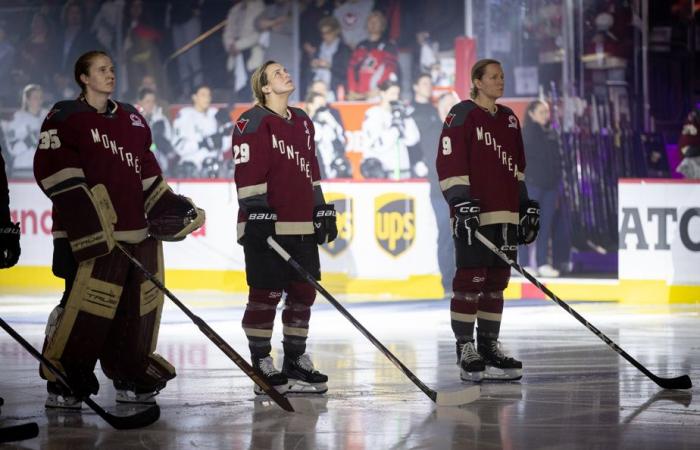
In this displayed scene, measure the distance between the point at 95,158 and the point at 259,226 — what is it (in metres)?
0.89

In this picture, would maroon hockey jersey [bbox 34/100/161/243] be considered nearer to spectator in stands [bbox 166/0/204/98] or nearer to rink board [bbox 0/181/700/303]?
rink board [bbox 0/181/700/303]

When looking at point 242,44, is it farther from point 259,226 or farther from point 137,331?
point 137,331

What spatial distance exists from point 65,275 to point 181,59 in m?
9.50

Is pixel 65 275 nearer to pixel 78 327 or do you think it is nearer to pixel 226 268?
pixel 78 327

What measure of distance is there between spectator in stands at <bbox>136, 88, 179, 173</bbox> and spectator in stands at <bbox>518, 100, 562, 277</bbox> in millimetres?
3954

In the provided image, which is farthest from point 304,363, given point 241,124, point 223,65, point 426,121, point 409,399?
point 223,65

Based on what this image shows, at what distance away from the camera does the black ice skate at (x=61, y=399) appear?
604 cm

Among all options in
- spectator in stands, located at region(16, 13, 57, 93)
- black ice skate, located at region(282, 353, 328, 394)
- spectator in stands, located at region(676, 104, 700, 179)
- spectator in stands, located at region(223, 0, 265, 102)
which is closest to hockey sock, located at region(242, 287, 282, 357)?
black ice skate, located at region(282, 353, 328, 394)

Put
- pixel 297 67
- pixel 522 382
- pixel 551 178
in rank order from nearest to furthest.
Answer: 1. pixel 522 382
2. pixel 551 178
3. pixel 297 67

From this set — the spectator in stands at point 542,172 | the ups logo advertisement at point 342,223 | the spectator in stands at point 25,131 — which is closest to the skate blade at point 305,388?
the ups logo advertisement at point 342,223

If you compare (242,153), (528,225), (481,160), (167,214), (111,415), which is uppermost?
(242,153)

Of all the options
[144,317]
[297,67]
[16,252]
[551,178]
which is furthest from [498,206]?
[297,67]

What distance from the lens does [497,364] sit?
7016 mm

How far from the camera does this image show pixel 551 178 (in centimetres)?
1266
